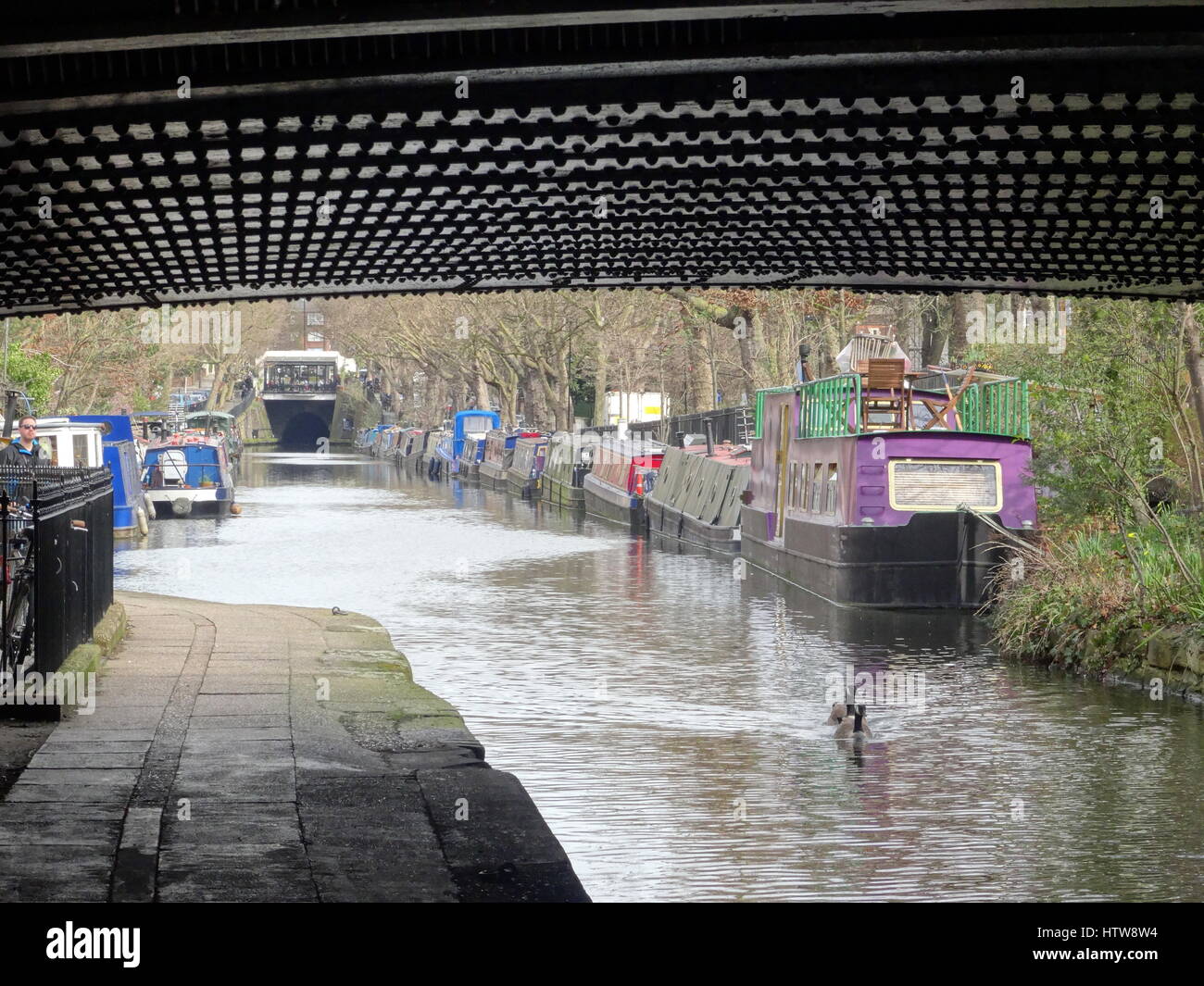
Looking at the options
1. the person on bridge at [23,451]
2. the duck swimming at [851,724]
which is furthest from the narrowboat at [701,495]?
the duck swimming at [851,724]

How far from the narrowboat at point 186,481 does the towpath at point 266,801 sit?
36.0 metres

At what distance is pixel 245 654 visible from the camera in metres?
15.9

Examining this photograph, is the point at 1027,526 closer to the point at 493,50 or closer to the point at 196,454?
the point at 493,50

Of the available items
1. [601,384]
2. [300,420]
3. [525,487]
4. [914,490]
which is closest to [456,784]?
[914,490]

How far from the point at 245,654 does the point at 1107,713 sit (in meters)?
8.74

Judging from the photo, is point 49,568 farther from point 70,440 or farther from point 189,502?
point 189,502

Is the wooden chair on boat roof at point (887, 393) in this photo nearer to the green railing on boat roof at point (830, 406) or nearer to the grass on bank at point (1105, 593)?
the green railing on boat roof at point (830, 406)

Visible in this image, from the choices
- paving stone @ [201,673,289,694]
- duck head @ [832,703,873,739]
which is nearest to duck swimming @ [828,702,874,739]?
duck head @ [832,703,873,739]

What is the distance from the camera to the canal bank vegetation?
19.3 m

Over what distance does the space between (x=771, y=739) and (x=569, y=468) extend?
3758 cm

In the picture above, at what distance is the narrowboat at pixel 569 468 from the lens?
53500mm

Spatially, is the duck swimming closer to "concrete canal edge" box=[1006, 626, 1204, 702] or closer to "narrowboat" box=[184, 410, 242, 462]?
"concrete canal edge" box=[1006, 626, 1204, 702]

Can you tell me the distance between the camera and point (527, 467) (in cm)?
6141
